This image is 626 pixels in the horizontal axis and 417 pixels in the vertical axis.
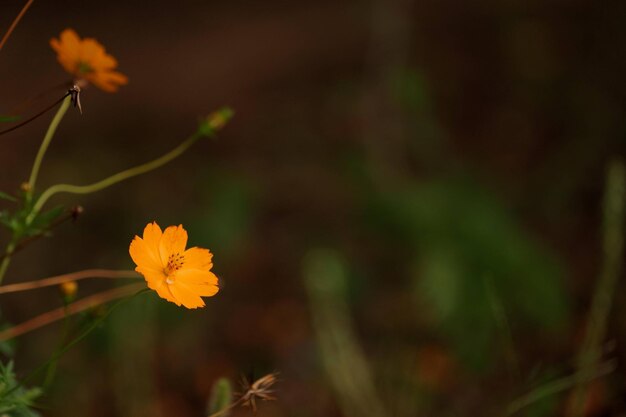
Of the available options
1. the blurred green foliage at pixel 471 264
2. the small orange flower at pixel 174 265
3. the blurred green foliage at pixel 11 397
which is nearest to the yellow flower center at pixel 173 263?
the small orange flower at pixel 174 265

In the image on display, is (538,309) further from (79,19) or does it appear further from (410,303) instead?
(79,19)

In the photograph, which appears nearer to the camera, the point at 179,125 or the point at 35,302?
the point at 35,302

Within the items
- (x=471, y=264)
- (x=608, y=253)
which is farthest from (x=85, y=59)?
(x=471, y=264)

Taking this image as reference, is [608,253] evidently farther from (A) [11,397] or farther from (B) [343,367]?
(A) [11,397]

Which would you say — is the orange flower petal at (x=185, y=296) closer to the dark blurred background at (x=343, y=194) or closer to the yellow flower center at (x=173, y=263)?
the yellow flower center at (x=173, y=263)

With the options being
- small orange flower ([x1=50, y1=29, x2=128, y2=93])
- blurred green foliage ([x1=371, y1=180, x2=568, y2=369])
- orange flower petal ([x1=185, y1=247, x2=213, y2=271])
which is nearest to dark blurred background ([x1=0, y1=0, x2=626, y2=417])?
blurred green foliage ([x1=371, y1=180, x2=568, y2=369])

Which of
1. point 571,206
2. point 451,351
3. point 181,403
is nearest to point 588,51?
point 571,206

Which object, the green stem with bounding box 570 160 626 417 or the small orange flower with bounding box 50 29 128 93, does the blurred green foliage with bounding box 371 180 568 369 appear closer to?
the green stem with bounding box 570 160 626 417

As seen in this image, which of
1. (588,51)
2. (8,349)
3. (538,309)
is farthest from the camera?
(588,51)
